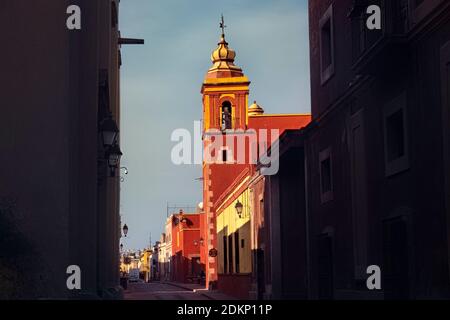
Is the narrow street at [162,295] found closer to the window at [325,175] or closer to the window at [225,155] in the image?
the window at [225,155]

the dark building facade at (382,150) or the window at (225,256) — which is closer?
the dark building facade at (382,150)

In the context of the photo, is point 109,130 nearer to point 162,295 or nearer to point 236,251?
point 236,251

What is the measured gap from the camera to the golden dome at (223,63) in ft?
169

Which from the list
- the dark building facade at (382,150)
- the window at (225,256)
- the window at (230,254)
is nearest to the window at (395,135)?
the dark building facade at (382,150)

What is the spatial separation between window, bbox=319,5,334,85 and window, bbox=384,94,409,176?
447cm

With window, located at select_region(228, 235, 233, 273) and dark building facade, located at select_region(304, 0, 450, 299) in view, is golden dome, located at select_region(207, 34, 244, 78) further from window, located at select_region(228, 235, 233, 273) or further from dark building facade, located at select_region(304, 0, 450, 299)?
dark building facade, located at select_region(304, 0, 450, 299)

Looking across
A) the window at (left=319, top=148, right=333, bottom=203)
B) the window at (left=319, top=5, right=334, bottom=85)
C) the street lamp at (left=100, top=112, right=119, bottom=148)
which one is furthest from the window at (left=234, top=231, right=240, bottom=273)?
the street lamp at (left=100, top=112, right=119, bottom=148)

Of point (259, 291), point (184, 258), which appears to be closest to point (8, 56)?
point (259, 291)

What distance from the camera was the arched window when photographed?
4891 cm

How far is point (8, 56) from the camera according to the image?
1246 cm

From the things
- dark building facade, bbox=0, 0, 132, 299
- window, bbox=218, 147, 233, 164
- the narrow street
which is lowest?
the narrow street

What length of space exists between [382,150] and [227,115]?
34.7 m

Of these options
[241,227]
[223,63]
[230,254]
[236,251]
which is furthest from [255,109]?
[241,227]

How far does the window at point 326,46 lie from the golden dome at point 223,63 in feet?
105
